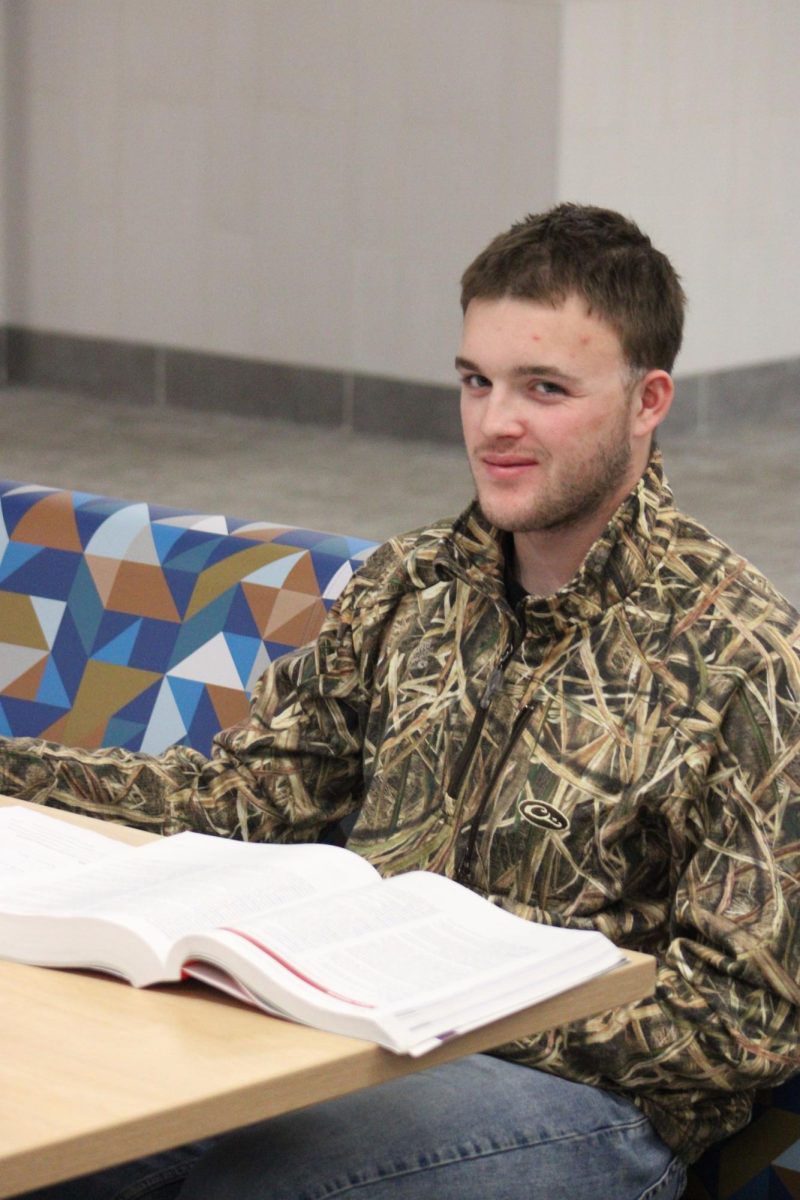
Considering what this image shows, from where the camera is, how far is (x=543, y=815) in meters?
2.11

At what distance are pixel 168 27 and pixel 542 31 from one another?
183cm

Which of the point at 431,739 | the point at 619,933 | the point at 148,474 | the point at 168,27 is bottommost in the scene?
the point at 148,474

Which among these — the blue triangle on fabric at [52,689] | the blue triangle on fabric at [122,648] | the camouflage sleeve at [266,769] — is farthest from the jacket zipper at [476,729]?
the blue triangle on fabric at [52,689]

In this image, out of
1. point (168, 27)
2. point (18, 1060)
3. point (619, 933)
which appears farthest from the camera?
point (168, 27)

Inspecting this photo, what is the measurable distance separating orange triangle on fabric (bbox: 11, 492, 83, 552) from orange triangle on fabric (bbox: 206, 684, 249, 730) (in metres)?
0.42

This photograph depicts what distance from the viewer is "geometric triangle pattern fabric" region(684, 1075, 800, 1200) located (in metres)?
2.19

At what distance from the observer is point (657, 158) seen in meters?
8.26

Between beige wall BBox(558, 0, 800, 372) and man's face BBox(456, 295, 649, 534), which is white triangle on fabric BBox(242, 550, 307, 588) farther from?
beige wall BBox(558, 0, 800, 372)

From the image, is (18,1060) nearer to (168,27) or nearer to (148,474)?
(148,474)

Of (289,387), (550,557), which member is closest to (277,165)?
(289,387)

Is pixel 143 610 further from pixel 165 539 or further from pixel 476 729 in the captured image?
pixel 476 729

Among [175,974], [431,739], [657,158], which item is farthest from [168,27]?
[175,974]

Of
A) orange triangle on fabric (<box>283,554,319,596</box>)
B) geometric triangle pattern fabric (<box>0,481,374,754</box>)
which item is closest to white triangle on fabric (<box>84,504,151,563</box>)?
geometric triangle pattern fabric (<box>0,481,374,754</box>)

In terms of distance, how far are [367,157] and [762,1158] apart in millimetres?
6659
